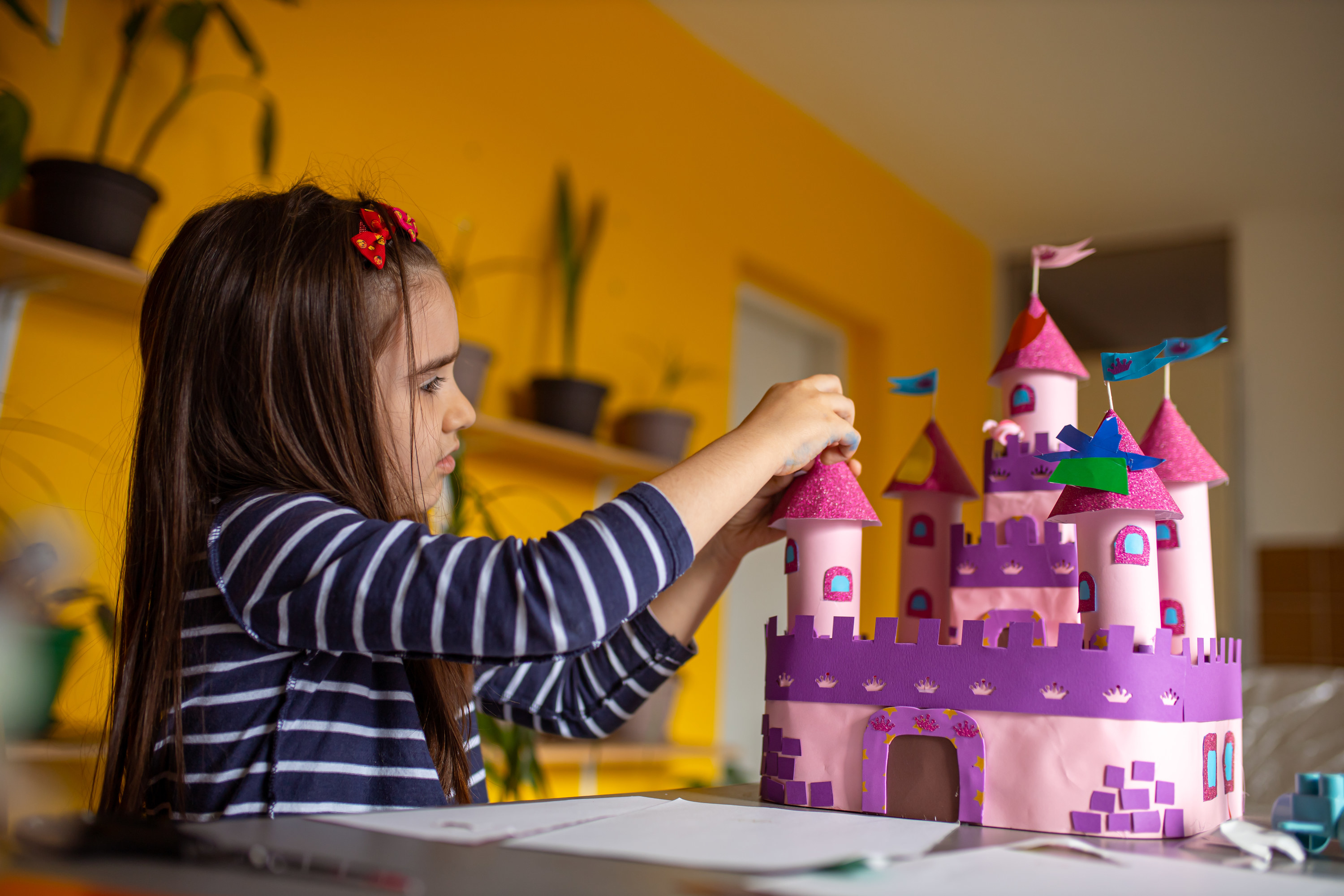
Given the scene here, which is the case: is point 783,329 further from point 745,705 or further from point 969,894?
point 969,894

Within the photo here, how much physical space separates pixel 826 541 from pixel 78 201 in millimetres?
1280

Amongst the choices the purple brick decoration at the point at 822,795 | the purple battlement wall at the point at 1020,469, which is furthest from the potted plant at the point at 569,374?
the purple brick decoration at the point at 822,795

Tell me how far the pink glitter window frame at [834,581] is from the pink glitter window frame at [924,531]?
125 mm

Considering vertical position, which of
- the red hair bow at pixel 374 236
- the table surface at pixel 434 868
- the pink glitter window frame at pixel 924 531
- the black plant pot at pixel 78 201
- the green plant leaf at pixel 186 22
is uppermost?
the green plant leaf at pixel 186 22

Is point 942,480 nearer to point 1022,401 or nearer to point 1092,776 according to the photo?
point 1022,401

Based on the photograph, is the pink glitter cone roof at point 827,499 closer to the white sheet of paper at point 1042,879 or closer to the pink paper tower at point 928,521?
the pink paper tower at point 928,521

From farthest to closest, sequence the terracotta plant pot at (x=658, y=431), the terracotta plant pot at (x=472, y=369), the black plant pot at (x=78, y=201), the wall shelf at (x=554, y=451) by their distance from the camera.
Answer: the terracotta plant pot at (x=658, y=431) < the wall shelf at (x=554, y=451) < the terracotta plant pot at (x=472, y=369) < the black plant pot at (x=78, y=201)

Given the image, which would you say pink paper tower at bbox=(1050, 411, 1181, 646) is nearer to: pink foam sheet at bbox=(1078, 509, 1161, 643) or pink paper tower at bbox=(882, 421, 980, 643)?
pink foam sheet at bbox=(1078, 509, 1161, 643)

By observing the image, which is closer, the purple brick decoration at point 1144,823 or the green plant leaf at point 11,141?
the purple brick decoration at point 1144,823

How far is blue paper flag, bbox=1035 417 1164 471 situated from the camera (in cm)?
68

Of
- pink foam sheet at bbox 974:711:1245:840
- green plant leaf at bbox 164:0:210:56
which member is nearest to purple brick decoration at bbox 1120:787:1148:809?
pink foam sheet at bbox 974:711:1245:840

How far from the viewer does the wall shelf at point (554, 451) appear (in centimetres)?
211

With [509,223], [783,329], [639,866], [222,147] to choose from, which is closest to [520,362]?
[509,223]

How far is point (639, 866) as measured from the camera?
448 millimetres
